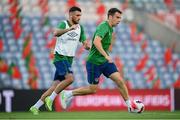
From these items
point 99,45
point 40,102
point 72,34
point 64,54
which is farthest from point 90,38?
point 99,45

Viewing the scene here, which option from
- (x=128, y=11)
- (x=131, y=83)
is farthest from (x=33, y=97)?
(x=128, y=11)

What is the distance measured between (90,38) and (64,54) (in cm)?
706

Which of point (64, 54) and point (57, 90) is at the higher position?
point (64, 54)

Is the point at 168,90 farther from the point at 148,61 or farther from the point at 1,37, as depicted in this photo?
the point at 1,37

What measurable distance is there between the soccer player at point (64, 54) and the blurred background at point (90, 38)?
17.3ft

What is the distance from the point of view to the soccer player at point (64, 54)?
10883 mm

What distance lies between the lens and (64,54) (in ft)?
36.2

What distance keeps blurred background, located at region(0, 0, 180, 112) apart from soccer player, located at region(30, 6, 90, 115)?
5.28 m

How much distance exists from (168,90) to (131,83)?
7.48 ft

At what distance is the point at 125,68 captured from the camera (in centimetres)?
1767

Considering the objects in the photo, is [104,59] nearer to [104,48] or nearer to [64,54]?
[104,48]

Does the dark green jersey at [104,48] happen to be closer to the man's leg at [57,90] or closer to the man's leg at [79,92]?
the man's leg at [79,92]

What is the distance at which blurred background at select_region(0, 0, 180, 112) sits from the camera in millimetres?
16891

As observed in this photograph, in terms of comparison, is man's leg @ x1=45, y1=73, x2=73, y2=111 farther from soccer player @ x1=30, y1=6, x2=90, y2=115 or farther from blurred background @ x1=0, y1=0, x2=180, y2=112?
blurred background @ x1=0, y1=0, x2=180, y2=112
